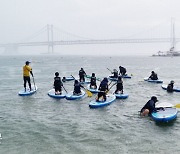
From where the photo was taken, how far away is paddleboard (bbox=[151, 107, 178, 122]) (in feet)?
47.8

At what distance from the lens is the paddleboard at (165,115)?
14578 millimetres

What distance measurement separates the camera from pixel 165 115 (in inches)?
592

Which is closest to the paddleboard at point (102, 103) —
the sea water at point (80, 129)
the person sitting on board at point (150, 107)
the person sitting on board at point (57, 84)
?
the sea water at point (80, 129)

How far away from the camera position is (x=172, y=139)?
41.4 ft

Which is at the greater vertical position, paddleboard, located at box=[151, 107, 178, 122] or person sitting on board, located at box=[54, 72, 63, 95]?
person sitting on board, located at box=[54, 72, 63, 95]

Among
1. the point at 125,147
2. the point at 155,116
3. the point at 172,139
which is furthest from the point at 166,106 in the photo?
the point at 125,147

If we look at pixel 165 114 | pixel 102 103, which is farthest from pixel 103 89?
pixel 165 114

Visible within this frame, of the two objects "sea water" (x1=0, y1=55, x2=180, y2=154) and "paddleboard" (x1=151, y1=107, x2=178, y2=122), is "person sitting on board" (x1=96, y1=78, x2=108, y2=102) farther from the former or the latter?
"paddleboard" (x1=151, y1=107, x2=178, y2=122)

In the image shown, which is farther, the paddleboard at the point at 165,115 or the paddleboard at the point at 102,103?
the paddleboard at the point at 102,103

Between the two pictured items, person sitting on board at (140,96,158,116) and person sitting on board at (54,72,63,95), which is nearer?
person sitting on board at (140,96,158,116)

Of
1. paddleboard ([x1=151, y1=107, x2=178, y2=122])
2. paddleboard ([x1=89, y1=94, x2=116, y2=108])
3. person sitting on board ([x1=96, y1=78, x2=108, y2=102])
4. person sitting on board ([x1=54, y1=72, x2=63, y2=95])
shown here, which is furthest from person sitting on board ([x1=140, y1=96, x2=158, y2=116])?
person sitting on board ([x1=54, y1=72, x2=63, y2=95])

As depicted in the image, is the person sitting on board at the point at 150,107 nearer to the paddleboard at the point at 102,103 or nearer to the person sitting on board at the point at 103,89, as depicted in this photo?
the paddleboard at the point at 102,103

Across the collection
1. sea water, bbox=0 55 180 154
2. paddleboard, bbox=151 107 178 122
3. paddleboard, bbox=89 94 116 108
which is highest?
paddleboard, bbox=89 94 116 108

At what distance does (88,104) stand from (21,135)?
7.09 metres
